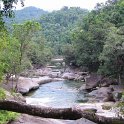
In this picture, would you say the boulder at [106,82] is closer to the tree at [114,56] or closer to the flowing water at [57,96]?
the tree at [114,56]

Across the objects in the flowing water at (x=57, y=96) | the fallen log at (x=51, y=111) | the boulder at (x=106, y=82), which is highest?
the fallen log at (x=51, y=111)

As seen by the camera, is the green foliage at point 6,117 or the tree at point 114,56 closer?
the green foliage at point 6,117

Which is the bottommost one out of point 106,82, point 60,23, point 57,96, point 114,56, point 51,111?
point 57,96

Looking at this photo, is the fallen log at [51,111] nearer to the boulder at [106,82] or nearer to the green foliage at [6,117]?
the green foliage at [6,117]

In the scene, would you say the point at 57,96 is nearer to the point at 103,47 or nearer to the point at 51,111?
the point at 103,47

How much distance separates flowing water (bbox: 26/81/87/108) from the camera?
40.9m

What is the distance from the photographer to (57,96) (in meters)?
46.6

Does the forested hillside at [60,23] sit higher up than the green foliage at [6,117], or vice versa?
the forested hillside at [60,23]

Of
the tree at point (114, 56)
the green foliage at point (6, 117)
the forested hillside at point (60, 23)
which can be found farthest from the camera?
the forested hillside at point (60, 23)

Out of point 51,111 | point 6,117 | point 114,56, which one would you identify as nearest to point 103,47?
point 114,56

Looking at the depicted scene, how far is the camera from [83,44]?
209 ft

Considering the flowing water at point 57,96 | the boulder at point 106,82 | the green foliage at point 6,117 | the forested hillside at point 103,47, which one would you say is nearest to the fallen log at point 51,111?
the green foliage at point 6,117

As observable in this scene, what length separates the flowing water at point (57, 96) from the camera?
4094 centimetres

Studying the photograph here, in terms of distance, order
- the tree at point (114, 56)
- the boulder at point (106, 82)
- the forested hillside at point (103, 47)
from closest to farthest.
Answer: the tree at point (114, 56) < the forested hillside at point (103, 47) < the boulder at point (106, 82)
